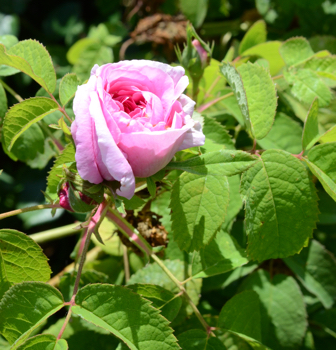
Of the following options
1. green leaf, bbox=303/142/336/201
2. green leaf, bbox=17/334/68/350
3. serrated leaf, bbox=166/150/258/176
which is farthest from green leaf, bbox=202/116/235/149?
green leaf, bbox=17/334/68/350

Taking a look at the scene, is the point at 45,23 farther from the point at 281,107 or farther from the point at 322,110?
the point at 322,110

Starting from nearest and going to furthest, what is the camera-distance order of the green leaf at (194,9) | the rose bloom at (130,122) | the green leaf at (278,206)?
the rose bloom at (130,122) → the green leaf at (278,206) → the green leaf at (194,9)

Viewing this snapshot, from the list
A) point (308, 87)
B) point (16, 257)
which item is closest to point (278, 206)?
point (308, 87)

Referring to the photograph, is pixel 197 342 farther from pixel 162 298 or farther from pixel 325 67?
pixel 325 67

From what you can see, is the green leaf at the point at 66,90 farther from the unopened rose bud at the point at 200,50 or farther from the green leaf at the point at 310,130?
the green leaf at the point at 310,130

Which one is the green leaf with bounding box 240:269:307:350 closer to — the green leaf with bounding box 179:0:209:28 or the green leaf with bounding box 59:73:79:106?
the green leaf with bounding box 59:73:79:106

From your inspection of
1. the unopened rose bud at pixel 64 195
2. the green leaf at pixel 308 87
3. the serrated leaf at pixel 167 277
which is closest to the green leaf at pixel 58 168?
the unopened rose bud at pixel 64 195

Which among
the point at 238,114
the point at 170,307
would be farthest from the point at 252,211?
the point at 238,114
